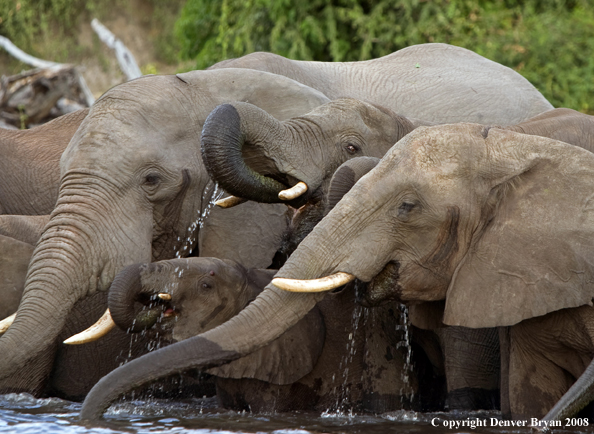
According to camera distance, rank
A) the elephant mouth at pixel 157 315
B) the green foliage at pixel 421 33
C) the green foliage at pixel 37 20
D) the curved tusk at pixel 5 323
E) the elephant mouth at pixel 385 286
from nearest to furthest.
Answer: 1. the elephant mouth at pixel 385 286
2. the elephant mouth at pixel 157 315
3. the curved tusk at pixel 5 323
4. the green foliage at pixel 421 33
5. the green foliage at pixel 37 20

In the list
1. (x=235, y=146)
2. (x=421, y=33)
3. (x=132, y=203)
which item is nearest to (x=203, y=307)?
(x=132, y=203)

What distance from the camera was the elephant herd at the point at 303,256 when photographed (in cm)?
425

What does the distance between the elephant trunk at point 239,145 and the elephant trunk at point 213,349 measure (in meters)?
0.88

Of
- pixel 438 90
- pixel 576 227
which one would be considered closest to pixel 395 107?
pixel 438 90

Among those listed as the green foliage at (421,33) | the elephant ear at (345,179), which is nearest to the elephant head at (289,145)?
the elephant ear at (345,179)

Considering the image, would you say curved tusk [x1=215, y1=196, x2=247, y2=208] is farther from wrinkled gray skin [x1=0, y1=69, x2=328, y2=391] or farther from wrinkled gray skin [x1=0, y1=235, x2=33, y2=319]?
wrinkled gray skin [x1=0, y1=235, x2=33, y2=319]

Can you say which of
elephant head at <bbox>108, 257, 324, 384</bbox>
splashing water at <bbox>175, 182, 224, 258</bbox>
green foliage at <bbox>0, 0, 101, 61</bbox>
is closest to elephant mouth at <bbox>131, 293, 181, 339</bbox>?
elephant head at <bbox>108, 257, 324, 384</bbox>

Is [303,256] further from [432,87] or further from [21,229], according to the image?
[432,87]

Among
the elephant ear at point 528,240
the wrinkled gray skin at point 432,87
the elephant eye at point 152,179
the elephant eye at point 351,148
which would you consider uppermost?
the wrinkled gray skin at point 432,87

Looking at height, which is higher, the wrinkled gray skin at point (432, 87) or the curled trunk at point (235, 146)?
the wrinkled gray skin at point (432, 87)

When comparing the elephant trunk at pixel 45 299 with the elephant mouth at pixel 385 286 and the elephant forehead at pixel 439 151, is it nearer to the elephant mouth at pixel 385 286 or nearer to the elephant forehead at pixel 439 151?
the elephant mouth at pixel 385 286

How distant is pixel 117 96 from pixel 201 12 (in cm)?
915

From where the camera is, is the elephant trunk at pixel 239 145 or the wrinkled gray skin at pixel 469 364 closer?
the elephant trunk at pixel 239 145

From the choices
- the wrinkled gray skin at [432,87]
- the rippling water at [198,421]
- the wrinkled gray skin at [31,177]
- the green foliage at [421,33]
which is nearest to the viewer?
the rippling water at [198,421]
